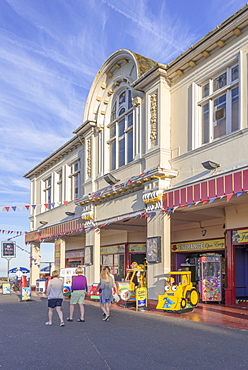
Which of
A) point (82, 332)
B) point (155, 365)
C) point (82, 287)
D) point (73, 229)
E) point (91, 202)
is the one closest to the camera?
point (155, 365)

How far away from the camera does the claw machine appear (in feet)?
50.6

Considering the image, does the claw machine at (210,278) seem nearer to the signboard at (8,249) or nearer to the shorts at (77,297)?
the shorts at (77,297)

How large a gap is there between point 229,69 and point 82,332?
856cm

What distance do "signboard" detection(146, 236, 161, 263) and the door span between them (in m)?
3.53

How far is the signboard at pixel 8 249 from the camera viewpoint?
26.0m

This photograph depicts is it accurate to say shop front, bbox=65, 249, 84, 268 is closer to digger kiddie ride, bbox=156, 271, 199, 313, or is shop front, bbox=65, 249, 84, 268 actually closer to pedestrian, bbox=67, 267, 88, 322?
digger kiddie ride, bbox=156, 271, 199, 313

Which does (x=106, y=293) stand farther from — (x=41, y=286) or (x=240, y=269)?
(x=41, y=286)

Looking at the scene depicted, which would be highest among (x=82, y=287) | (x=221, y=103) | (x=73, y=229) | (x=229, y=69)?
(x=229, y=69)

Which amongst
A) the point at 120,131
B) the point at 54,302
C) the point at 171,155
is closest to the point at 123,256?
the point at 120,131

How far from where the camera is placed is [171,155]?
585 inches

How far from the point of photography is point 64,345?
8.05m

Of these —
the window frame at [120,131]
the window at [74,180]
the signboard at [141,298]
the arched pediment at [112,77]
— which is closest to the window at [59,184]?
the window at [74,180]

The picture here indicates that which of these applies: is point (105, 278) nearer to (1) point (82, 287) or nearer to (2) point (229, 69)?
(1) point (82, 287)

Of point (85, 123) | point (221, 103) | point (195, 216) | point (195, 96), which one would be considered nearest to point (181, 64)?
point (195, 96)
